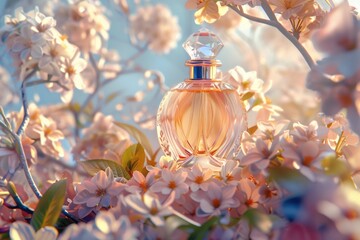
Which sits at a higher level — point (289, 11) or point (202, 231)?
point (289, 11)

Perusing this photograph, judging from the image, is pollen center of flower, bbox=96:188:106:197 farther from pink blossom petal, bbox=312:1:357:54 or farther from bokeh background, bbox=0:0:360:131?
bokeh background, bbox=0:0:360:131

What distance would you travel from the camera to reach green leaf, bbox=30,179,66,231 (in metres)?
0.35

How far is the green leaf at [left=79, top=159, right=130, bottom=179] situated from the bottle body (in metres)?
0.08

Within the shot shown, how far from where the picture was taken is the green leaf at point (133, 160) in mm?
480

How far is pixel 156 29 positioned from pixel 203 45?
0.46 metres

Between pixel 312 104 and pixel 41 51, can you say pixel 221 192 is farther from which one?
pixel 312 104

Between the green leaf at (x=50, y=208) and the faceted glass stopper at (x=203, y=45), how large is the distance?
0.21m

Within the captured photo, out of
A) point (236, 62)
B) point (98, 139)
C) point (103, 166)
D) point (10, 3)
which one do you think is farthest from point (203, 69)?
point (236, 62)

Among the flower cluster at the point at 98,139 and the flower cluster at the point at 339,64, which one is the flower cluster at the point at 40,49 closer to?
the flower cluster at the point at 98,139

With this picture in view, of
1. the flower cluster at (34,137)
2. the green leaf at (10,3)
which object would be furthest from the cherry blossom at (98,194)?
the green leaf at (10,3)

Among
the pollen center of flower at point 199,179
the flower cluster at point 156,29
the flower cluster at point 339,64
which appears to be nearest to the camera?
the flower cluster at point 339,64

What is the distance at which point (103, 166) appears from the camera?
480 mm

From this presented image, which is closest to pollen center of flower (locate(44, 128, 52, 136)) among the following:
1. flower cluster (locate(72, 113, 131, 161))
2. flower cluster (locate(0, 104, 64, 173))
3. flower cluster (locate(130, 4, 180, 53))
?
flower cluster (locate(0, 104, 64, 173))

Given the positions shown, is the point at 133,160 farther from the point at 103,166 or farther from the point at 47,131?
the point at 47,131
